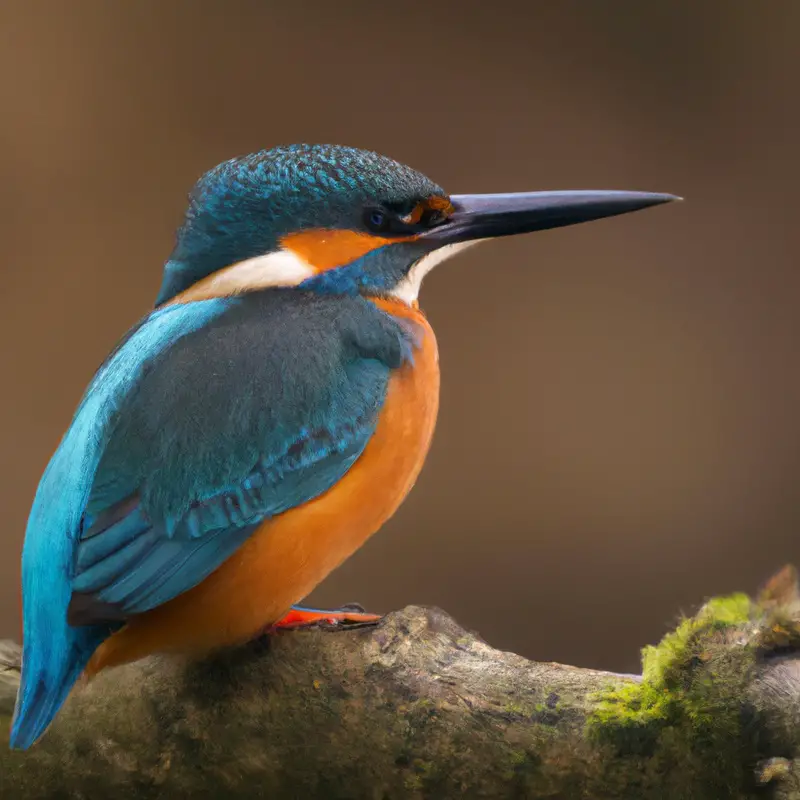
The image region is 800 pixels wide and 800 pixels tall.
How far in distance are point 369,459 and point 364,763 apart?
15.0 inches

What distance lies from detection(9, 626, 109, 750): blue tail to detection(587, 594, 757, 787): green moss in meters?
0.58

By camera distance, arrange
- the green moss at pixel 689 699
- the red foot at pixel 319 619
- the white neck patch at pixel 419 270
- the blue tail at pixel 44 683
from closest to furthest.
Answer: the green moss at pixel 689 699 → the blue tail at pixel 44 683 → the red foot at pixel 319 619 → the white neck patch at pixel 419 270

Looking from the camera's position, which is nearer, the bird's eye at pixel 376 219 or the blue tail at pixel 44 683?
the blue tail at pixel 44 683

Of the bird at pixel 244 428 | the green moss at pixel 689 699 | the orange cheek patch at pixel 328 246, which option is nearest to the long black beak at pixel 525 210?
the bird at pixel 244 428

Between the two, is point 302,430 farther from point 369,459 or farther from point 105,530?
point 105,530

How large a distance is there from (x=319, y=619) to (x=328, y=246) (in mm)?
505

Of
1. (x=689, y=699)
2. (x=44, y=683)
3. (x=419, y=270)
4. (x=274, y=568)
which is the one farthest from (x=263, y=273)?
(x=689, y=699)

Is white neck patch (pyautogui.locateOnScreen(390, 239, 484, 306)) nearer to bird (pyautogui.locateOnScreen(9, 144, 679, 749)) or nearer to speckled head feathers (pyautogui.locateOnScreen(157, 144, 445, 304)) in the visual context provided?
bird (pyautogui.locateOnScreen(9, 144, 679, 749))

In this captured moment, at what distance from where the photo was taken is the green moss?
3.75 feet

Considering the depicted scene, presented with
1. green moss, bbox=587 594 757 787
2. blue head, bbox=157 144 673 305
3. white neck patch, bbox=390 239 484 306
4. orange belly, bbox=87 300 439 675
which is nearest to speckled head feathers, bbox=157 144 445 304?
blue head, bbox=157 144 673 305

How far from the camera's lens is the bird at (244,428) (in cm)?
135

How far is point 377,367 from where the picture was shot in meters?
1.53

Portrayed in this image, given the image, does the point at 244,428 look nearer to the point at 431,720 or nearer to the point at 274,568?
the point at 274,568

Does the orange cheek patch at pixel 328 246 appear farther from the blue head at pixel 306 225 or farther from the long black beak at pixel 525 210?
the long black beak at pixel 525 210
